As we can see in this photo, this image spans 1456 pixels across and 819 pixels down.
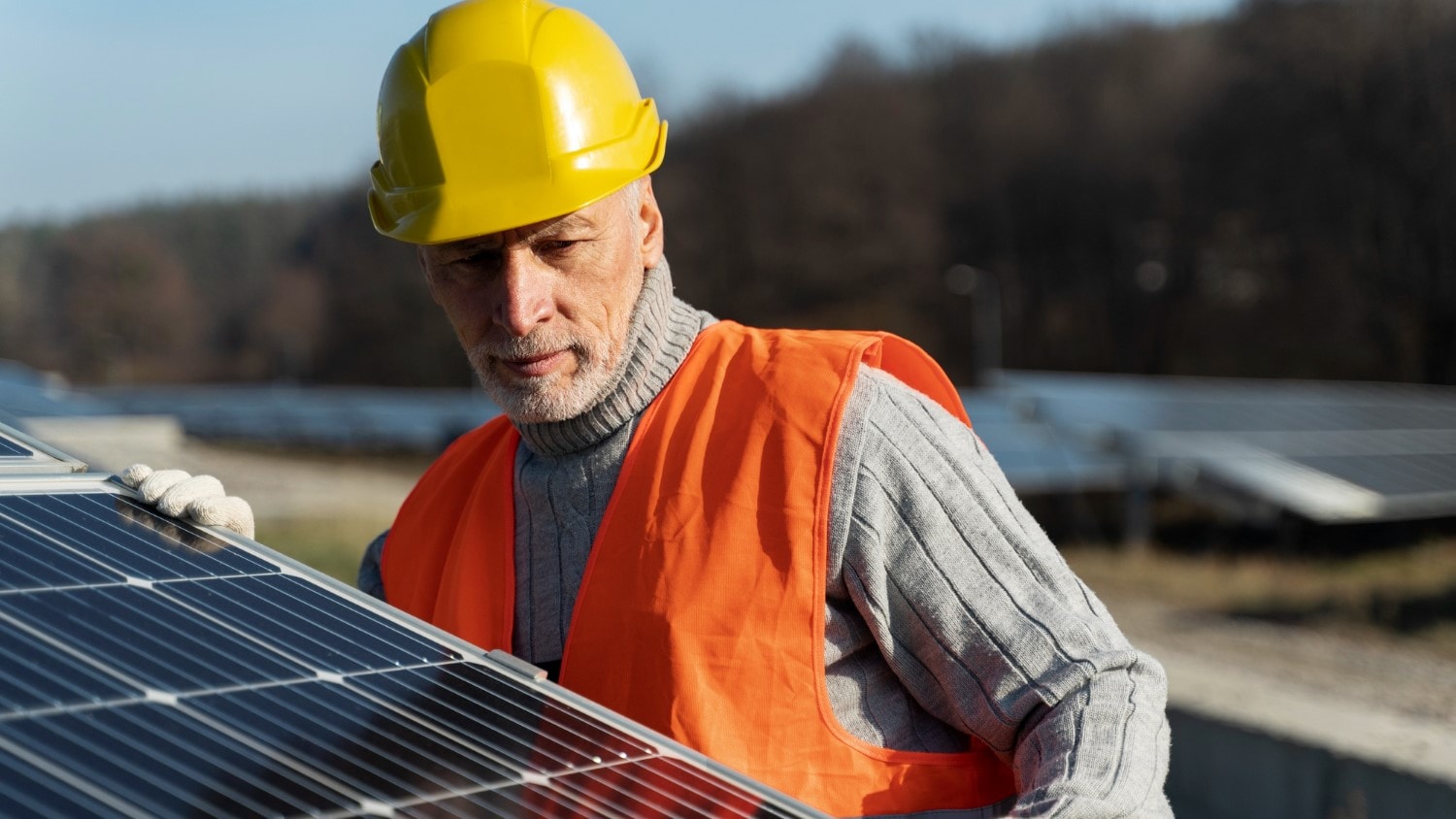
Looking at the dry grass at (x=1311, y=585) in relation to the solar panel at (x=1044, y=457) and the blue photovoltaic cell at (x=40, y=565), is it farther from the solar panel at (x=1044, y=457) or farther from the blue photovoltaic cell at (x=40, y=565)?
the blue photovoltaic cell at (x=40, y=565)

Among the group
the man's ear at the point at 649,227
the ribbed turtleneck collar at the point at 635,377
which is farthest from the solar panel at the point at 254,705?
the man's ear at the point at 649,227

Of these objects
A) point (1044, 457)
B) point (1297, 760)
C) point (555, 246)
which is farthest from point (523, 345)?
point (1044, 457)

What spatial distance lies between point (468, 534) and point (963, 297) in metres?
74.4

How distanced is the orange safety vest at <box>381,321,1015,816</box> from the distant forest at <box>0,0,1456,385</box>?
50.9 metres

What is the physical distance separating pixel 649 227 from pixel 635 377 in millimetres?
341

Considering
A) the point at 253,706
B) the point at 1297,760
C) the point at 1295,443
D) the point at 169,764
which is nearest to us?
the point at 169,764

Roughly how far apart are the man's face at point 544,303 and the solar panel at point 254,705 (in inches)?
22.4

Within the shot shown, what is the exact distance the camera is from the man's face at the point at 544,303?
8.87ft

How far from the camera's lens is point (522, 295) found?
268 centimetres

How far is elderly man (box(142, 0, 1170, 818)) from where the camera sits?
8.27 ft

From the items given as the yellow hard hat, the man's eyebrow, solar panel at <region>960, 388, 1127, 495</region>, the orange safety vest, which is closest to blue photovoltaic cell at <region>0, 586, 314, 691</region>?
the orange safety vest

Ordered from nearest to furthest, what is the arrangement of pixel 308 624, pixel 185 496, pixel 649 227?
1. pixel 308 624
2. pixel 185 496
3. pixel 649 227

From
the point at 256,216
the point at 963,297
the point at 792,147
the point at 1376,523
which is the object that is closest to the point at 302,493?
the point at 1376,523

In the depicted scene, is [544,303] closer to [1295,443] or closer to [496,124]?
[496,124]
